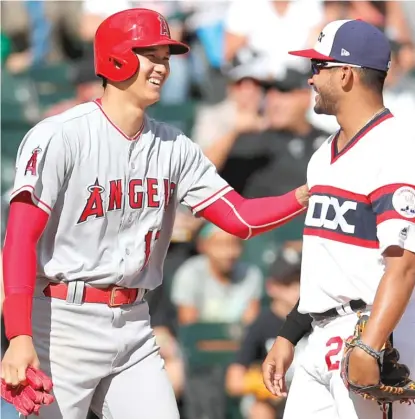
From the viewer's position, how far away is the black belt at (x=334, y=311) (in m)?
3.20

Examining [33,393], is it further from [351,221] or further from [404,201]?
[404,201]

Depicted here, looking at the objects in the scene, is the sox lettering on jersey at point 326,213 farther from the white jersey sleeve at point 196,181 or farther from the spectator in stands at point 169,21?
the spectator in stands at point 169,21

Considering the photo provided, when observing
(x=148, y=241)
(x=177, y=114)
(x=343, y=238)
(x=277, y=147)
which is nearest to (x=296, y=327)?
(x=343, y=238)

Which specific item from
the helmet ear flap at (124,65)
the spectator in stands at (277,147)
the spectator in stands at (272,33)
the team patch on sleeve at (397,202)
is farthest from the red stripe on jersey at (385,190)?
the spectator in stands at (272,33)

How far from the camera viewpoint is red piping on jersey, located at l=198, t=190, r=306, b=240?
3951 mm

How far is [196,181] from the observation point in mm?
3924

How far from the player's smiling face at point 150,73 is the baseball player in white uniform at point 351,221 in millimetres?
621

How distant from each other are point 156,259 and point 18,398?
33.0 inches

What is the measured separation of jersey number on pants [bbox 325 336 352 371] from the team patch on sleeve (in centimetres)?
46

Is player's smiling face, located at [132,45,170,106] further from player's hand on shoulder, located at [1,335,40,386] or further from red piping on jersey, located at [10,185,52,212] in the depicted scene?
player's hand on shoulder, located at [1,335,40,386]

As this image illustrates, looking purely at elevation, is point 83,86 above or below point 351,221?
below

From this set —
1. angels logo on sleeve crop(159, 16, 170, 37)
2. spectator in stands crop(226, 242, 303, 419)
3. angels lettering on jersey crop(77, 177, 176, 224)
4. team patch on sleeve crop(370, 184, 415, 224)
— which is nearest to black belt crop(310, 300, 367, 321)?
team patch on sleeve crop(370, 184, 415, 224)

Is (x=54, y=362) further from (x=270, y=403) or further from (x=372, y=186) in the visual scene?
(x=270, y=403)

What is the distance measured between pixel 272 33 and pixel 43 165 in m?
4.24
